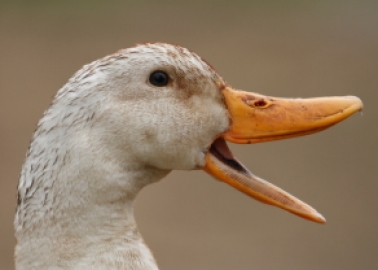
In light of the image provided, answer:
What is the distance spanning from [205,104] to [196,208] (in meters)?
4.37

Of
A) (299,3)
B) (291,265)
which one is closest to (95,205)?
(291,265)

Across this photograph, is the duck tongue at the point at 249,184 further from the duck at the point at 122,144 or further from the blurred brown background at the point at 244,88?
the blurred brown background at the point at 244,88

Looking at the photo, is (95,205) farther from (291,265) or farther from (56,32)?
(56,32)

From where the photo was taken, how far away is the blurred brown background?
5.83 metres

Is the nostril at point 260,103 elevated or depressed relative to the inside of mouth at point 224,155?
A: elevated

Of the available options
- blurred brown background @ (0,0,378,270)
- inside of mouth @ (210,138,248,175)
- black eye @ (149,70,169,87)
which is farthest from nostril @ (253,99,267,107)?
blurred brown background @ (0,0,378,270)

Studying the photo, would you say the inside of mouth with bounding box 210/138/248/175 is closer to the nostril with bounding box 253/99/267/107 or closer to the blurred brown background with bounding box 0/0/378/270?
the nostril with bounding box 253/99/267/107

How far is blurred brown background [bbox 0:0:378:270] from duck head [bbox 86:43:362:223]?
3537mm

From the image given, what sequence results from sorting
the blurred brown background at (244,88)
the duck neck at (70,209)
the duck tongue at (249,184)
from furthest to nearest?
the blurred brown background at (244,88) < the duck tongue at (249,184) < the duck neck at (70,209)

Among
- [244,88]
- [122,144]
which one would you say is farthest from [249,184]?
[244,88]

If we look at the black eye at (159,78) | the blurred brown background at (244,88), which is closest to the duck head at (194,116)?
the black eye at (159,78)

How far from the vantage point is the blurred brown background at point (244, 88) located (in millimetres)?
5832

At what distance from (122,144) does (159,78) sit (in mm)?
209

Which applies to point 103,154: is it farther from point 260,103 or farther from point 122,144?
point 260,103
